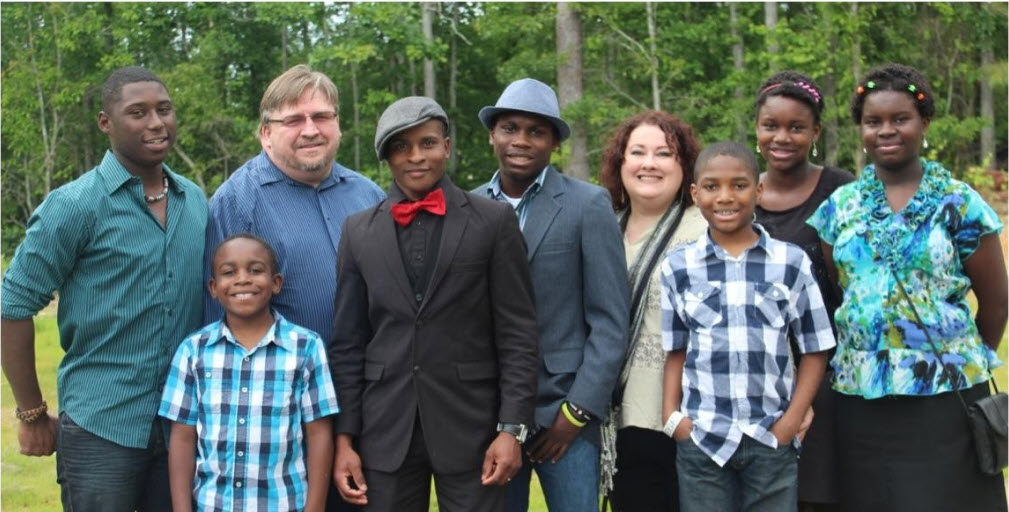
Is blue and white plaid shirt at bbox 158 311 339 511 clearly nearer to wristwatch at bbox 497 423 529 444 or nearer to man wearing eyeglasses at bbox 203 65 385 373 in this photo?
man wearing eyeglasses at bbox 203 65 385 373

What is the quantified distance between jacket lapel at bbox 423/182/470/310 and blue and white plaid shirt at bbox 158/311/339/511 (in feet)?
1.89

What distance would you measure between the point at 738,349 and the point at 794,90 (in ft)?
3.81

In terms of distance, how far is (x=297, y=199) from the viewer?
4242mm

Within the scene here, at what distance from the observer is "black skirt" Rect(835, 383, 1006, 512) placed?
380cm

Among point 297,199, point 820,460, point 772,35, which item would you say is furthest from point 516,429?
point 772,35

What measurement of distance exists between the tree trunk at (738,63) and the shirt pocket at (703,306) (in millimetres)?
16912

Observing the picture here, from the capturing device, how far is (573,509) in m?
3.84

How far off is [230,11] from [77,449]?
2377 centimetres

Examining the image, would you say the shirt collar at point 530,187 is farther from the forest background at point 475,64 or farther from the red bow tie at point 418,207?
the forest background at point 475,64

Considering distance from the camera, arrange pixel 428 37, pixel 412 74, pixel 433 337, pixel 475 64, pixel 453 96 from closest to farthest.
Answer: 1. pixel 433 337
2. pixel 428 37
3. pixel 412 74
4. pixel 453 96
5. pixel 475 64

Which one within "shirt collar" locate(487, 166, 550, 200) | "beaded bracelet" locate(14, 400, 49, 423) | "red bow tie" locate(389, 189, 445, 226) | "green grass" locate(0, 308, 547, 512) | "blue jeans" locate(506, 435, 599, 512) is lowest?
"green grass" locate(0, 308, 547, 512)

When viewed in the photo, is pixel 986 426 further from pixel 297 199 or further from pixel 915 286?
pixel 297 199

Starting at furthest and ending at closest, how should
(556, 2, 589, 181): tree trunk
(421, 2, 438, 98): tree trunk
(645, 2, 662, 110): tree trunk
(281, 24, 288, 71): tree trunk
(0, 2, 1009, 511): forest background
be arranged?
1. (281, 24, 288, 71): tree trunk
2. (421, 2, 438, 98): tree trunk
3. (645, 2, 662, 110): tree trunk
4. (0, 2, 1009, 511): forest background
5. (556, 2, 589, 181): tree trunk

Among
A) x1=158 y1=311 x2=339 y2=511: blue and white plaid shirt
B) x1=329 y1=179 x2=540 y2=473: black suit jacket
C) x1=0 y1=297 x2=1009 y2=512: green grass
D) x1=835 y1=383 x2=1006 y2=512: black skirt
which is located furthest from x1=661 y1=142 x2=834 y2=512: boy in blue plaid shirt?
x1=0 y1=297 x2=1009 y2=512: green grass
